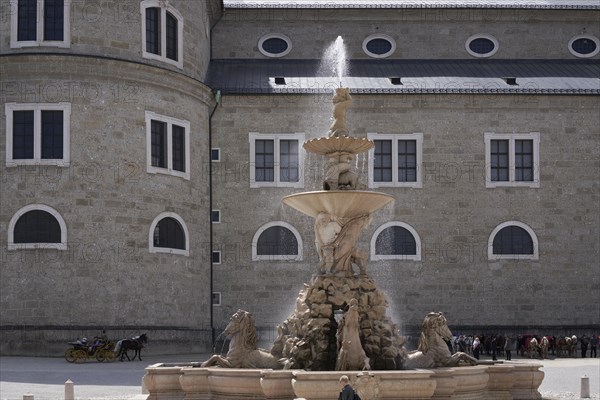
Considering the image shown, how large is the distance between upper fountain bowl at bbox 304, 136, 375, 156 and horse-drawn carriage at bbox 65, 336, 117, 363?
1426cm

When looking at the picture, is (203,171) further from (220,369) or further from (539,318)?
(220,369)

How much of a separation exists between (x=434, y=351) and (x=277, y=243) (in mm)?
20644

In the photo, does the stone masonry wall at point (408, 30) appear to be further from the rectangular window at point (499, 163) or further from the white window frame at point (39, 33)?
the white window frame at point (39, 33)

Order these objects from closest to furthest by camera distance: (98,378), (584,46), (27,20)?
1. (98,378)
2. (27,20)
3. (584,46)

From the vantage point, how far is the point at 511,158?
38438 millimetres

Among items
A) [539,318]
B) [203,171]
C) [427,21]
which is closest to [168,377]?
[203,171]

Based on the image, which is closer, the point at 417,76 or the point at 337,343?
the point at 337,343

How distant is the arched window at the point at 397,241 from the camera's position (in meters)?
37.8

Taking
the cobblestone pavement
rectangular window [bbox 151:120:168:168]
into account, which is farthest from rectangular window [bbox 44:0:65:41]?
the cobblestone pavement

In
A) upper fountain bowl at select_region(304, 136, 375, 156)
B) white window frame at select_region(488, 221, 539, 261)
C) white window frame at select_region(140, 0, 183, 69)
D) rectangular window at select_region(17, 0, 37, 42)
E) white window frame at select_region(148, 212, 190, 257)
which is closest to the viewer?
upper fountain bowl at select_region(304, 136, 375, 156)

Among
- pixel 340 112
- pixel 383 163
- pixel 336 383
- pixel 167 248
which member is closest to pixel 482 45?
pixel 383 163

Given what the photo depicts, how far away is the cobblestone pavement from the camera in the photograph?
2109 centimetres

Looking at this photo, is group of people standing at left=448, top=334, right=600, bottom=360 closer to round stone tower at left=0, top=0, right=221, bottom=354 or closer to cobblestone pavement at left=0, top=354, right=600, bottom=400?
cobblestone pavement at left=0, top=354, right=600, bottom=400

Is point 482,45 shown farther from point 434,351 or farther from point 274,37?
point 434,351
